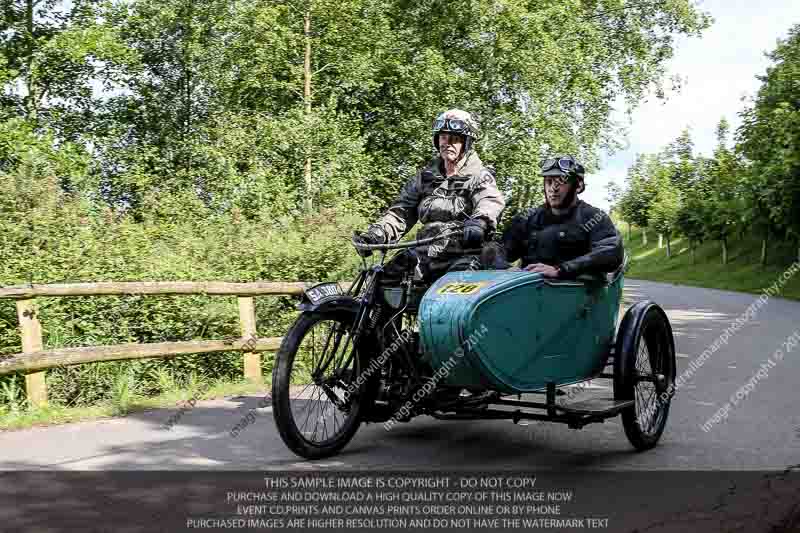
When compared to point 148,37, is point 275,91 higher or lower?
lower

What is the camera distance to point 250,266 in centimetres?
1175

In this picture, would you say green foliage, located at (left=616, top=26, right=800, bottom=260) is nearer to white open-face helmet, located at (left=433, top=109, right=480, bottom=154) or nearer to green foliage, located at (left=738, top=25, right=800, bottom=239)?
green foliage, located at (left=738, top=25, right=800, bottom=239)

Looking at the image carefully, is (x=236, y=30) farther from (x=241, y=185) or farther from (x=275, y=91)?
(x=241, y=185)

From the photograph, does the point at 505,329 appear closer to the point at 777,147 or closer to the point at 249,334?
the point at 249,334

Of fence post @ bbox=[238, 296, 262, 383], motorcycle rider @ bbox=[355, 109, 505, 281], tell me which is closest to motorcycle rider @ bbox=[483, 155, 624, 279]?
motorcycle rider @ bbox=[355, 109, 505, 281]

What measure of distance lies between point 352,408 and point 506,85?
2583 centimetres

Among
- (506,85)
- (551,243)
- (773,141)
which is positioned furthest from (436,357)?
(773,141)

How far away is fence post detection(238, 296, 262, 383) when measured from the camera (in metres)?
9.66

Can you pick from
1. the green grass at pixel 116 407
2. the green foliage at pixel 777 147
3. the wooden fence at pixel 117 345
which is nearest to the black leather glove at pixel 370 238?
the green grass at pixel 116 407

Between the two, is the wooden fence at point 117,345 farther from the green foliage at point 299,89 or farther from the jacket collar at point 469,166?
the green foliage at point 299,89

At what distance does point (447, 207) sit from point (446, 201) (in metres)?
0.05

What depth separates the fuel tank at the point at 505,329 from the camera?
5.51 meters

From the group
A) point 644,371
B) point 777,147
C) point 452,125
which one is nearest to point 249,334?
point 452,125

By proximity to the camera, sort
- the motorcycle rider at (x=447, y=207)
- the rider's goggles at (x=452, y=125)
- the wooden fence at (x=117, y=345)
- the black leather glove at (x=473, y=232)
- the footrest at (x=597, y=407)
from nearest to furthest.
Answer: the footrest at (x=597, y=407), the black leather glove at (x=473, y=232), the motorcycle rider at (x=447, y=207), the rider's goggles at (x=452, y=125), the wooden fence at (x=117, y=345)
